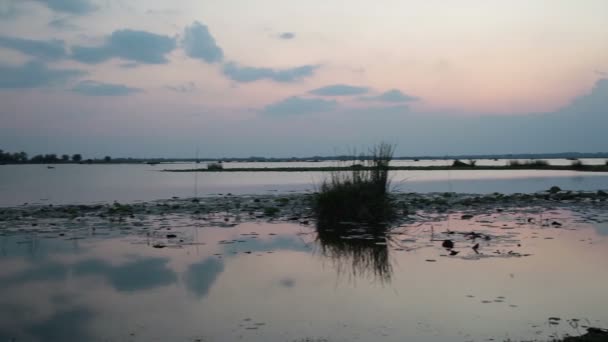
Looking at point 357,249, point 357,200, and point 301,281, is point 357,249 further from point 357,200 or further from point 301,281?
point 357,200

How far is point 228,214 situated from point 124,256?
7.55 metres

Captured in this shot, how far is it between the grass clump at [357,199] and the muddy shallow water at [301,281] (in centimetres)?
87

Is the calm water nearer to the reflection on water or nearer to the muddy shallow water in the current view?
the reflection on water

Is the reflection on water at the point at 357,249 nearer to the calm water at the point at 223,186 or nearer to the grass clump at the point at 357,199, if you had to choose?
the grass clump at the point at 357,199

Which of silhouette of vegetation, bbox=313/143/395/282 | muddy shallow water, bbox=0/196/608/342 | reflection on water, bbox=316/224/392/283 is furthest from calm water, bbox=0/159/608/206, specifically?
muddy shallow water, bbox=0/196/608/342

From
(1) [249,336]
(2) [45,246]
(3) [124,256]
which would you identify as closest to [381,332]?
(1) [249,336]

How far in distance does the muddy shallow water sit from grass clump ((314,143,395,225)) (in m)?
0.87

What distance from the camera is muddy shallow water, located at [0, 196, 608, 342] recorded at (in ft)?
20.9

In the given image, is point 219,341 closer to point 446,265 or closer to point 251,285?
point 251,285

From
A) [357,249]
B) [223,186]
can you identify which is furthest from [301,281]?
[223,186]

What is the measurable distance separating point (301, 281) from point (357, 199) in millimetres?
7230

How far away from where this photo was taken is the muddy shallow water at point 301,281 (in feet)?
20.9

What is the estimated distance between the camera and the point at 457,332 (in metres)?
6.07

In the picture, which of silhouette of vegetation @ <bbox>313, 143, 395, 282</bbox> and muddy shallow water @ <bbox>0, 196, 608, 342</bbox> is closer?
muddy shallow water @ <bbox>0, 196, 608, 342</bbox>
